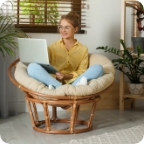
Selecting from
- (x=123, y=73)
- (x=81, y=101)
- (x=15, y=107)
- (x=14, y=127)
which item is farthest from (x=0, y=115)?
(x=123, y=73)

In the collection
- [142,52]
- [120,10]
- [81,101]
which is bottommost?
[81,101]

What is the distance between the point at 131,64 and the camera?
3350 mm

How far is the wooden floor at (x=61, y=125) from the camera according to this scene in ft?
8.29

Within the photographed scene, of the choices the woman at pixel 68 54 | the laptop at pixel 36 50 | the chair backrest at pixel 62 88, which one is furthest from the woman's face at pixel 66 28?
the chair backrest at pixel 62 88

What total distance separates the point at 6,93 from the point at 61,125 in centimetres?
61

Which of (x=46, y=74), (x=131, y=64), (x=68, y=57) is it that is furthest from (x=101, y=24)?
(x=46, y=74)

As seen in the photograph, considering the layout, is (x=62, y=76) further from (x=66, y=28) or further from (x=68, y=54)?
(x=66, y=28)

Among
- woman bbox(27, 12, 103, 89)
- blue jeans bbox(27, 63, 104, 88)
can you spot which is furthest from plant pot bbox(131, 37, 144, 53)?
blue jeans bbox(27, 63, 104, 88)

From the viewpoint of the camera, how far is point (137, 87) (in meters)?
3.43

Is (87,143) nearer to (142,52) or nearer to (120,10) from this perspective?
(142,52)

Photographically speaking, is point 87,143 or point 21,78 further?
point 21,78

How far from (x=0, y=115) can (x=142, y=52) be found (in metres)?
1.38

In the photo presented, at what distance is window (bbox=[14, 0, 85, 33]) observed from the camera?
342cm

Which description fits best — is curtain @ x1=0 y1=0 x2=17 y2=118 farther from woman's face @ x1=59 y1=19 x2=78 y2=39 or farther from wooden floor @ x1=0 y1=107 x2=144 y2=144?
woman's face @ x1=59 y1=19 x2=78 y2=39
